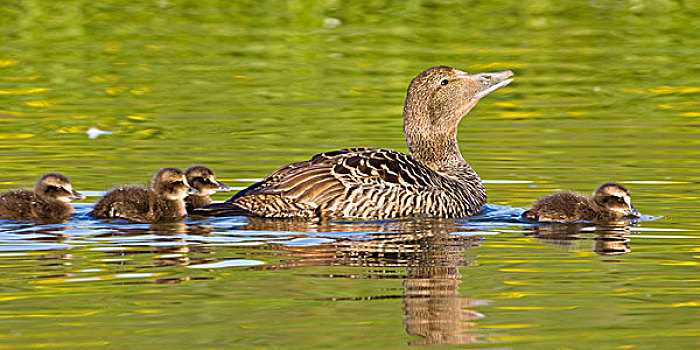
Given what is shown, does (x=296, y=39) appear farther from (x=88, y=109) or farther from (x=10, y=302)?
(x=10, y=302)

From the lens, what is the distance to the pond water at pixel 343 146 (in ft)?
23.1

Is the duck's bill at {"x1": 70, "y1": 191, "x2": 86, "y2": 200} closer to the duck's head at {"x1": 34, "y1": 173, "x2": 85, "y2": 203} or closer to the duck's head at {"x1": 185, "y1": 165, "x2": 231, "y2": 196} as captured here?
the duck's head at {"x1": 34, "y1": 173, "x2": 85, "y2": 203}

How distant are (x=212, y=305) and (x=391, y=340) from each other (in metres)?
1.24

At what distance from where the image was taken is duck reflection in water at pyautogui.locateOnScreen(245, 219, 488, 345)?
6934 millimetres

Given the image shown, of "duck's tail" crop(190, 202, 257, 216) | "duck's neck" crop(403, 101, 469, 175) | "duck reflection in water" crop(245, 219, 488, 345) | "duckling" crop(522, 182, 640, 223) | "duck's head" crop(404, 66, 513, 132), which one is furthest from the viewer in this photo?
"duck's neck" crop(403, 101, 469, 175)

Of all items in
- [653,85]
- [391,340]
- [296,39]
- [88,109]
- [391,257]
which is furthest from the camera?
[296,39]

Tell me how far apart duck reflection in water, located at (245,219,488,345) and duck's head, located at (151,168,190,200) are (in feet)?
3.13

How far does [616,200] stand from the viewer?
1052 centimetres

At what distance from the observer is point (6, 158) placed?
13.7 meters

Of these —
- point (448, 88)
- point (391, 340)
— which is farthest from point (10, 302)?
point (448, 88)

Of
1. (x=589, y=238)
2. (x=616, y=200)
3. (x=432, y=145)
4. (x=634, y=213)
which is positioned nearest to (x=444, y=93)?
(x=432, y=145)

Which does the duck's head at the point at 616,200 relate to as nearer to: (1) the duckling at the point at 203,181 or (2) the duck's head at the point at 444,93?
(2) the duck's head at the point at 444,93

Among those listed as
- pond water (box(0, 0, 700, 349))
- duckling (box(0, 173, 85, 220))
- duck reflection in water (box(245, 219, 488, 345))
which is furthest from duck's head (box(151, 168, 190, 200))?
duck reflection in water (box(245, 219, 488, 345))

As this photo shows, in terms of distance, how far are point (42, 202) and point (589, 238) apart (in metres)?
4.32
